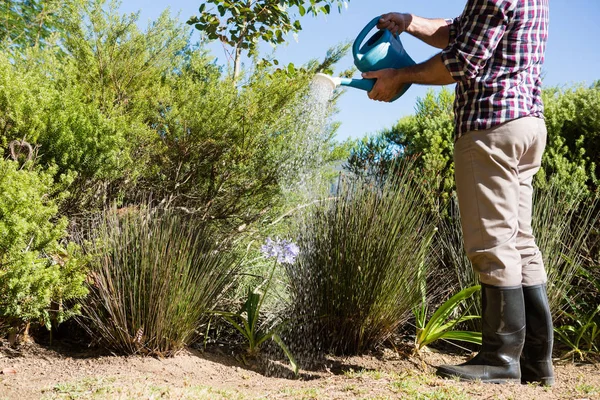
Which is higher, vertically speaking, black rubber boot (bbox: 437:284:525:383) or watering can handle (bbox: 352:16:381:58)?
watering can handle (bbox: 352:16:381:58)

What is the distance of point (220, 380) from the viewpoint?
2529mm

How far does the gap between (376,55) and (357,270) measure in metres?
1.09

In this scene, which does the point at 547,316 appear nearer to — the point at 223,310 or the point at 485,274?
the point at 485,274

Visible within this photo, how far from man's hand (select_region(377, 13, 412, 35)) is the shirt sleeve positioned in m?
0.52

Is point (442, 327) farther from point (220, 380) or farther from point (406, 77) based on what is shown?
point (406, 77)

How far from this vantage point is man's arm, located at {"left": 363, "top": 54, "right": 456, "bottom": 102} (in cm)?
228

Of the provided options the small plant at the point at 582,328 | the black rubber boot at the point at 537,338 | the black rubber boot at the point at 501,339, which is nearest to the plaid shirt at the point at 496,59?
the black rubber boot at the point at 501,339

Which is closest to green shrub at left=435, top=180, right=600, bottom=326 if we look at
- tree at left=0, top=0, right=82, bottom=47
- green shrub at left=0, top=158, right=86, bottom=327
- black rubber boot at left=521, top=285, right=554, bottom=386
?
black rubber boot at left=521, top=285, right=554, bottom=386

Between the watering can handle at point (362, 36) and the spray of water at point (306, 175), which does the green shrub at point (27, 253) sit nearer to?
the spray of water at point (306, 175)

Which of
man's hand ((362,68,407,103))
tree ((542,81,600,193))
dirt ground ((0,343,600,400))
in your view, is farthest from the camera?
tree ((542,81,600,193))

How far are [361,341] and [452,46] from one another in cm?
162

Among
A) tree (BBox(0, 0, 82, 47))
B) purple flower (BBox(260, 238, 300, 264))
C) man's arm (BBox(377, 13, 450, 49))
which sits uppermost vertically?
tree (BBox(0, 0, 82, 47))

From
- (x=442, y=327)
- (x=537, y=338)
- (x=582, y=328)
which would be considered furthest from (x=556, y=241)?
(x=537, y=338)

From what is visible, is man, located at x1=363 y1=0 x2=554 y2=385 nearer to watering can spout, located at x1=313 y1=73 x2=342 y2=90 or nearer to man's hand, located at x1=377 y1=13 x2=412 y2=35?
man's hand, located at x1=377 y1=13 x2=412 y2=35
